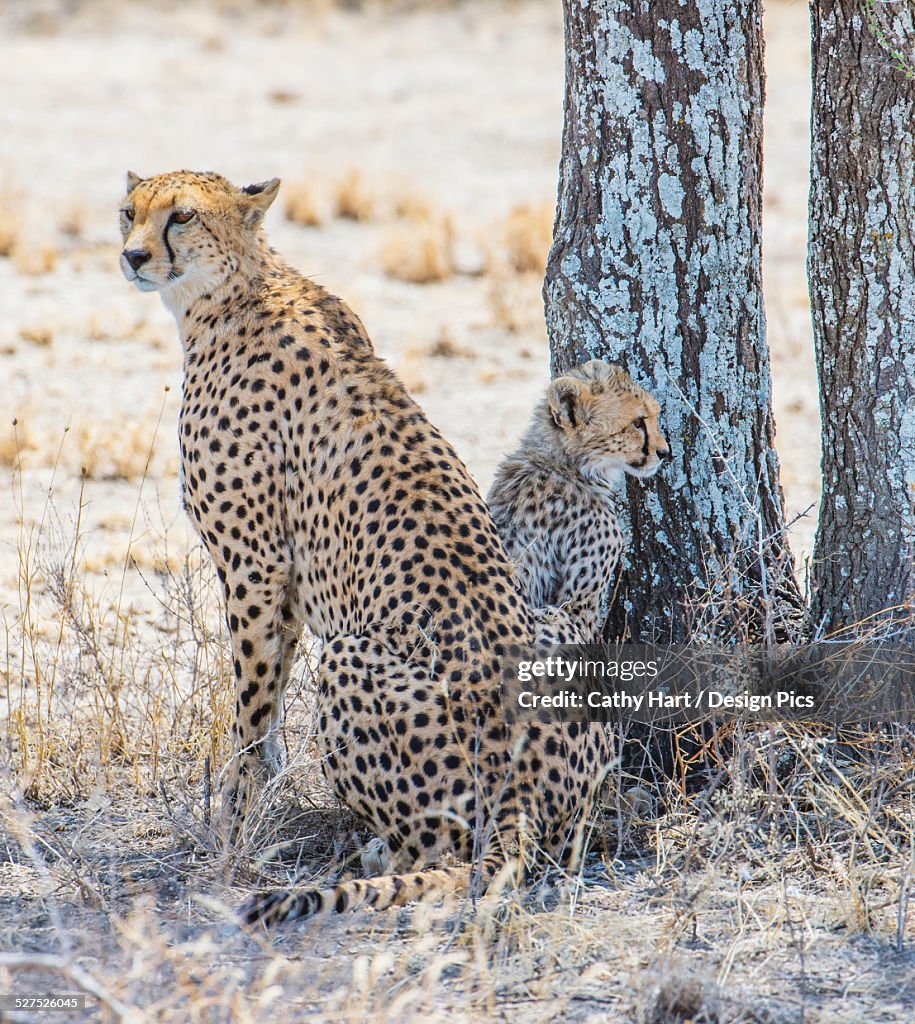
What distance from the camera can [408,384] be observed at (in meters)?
8.21

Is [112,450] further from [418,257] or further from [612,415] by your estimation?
[418,257]

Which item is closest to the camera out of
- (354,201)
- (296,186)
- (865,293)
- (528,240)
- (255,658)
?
(255,658)

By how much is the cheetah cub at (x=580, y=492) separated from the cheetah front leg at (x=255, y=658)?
26.8 inches

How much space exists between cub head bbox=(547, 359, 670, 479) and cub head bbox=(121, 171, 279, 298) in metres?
1.00

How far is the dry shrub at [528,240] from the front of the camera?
1062 cm

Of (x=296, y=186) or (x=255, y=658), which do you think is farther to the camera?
(x=296, y=186)

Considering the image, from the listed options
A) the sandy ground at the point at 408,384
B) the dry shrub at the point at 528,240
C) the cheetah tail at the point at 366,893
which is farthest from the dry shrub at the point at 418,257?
the cheetah tail at the point at 366,893

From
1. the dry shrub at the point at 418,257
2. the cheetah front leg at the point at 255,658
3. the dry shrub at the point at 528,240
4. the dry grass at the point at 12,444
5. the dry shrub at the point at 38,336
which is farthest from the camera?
the dry shrub at the point at 528,240

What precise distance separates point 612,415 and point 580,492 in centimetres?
28

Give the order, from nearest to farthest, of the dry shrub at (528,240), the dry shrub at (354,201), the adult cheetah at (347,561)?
the adult cheetah at (347,561), the dry shrub at (528,240), the dry shrub at (354,201)

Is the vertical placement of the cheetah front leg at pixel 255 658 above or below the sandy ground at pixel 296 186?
below

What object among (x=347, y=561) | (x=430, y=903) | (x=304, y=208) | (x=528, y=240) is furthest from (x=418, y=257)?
(x=430, y=903)

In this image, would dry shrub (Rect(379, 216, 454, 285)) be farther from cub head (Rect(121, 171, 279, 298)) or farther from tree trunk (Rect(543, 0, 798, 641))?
cub head (Rect(121, 171, 279, 298))

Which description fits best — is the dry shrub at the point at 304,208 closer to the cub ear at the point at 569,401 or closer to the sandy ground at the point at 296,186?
the sandy ground at the point at 296,186
